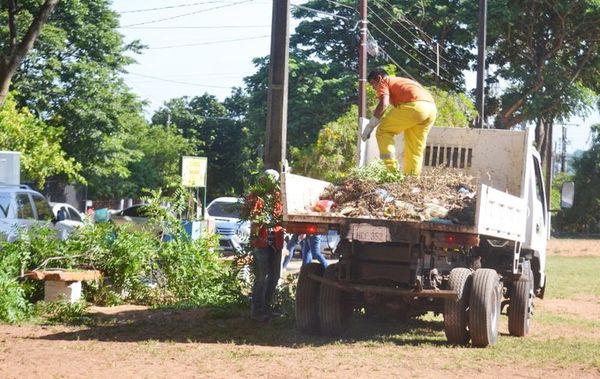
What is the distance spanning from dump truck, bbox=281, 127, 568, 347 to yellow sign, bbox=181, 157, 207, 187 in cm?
1181

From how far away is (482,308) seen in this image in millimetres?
10945

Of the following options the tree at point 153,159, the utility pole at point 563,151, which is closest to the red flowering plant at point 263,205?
the tree at point 153,159

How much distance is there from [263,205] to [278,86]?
2318 millimetres

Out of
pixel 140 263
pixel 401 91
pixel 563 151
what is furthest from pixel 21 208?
pixel 563 151

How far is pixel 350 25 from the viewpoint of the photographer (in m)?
45.1

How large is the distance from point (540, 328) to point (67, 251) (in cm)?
651

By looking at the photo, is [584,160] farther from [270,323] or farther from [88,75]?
[270,323]

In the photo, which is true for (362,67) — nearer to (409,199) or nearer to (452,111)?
(452,111)

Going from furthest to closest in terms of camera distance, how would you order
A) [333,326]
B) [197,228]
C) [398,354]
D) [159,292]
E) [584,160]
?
[584,160] < [197,228] < [159,292] < [333,326] < [398,354]

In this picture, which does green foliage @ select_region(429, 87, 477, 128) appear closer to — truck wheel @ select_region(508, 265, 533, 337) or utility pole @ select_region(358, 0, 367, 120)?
utility pole @ select_region(358, 0, 367, 120)

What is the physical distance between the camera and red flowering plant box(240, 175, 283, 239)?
40.8 feet

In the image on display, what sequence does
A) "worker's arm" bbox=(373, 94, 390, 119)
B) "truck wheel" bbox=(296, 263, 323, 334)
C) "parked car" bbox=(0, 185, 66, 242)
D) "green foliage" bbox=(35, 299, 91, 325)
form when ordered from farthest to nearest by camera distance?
"parked car" bbox=(0, 185, 66, 242) → "green foliage" bbox=(35, 299, 91, 325) → "worker's arm" bbox=(373, 94, 390, 119) → "truck wheel" bbox=(296, 263, 323, 334)

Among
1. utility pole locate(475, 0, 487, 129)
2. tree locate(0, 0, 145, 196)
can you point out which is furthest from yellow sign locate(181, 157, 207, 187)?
tree locate(0, 0, 145, 196)

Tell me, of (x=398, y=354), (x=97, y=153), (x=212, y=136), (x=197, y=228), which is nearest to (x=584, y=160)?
(x=212, y=136)
